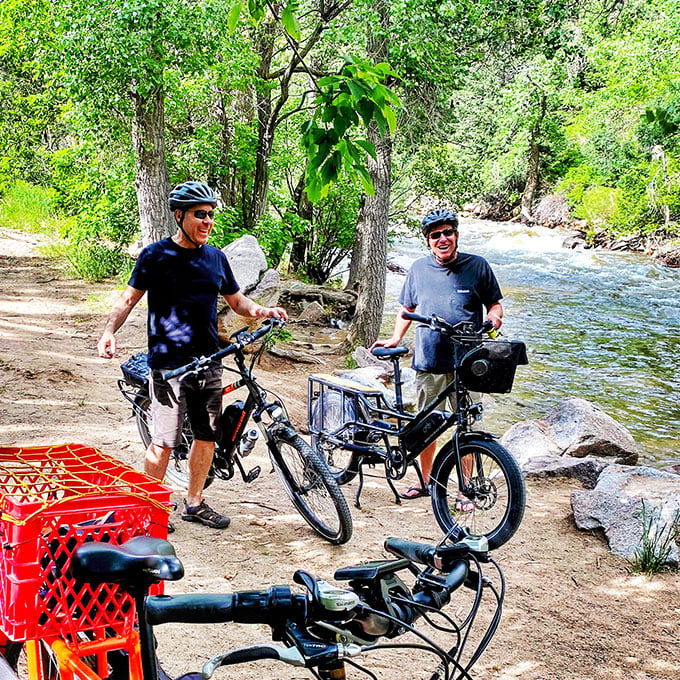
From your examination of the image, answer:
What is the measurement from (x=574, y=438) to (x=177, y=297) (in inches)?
200

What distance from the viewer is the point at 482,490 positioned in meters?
4.50

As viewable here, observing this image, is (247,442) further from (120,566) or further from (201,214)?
(120,566)

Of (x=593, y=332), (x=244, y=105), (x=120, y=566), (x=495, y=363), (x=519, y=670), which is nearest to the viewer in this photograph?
(x=120, y=566)

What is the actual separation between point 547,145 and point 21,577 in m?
38.2

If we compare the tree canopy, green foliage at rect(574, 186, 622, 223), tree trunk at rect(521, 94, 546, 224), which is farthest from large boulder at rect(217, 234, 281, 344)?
tree trunk at rect(521, 94, 546, 224)

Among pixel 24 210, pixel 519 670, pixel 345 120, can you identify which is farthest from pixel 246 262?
pixel 24 210

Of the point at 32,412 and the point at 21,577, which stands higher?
the point at 21,577

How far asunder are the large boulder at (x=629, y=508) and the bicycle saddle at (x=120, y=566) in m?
3.89

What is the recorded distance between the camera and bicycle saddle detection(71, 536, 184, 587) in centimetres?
140

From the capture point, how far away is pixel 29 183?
21188mm

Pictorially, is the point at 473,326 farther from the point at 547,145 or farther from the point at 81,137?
the point at 547,145

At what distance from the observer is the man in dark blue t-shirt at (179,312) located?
4.09 metres

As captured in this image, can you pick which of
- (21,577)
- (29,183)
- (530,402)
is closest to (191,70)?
(530,402)

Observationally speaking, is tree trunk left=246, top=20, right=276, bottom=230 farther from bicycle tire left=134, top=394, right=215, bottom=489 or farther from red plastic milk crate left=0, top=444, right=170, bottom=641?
red plastic milk crate left=0, top=444, right=170, bottom=641
